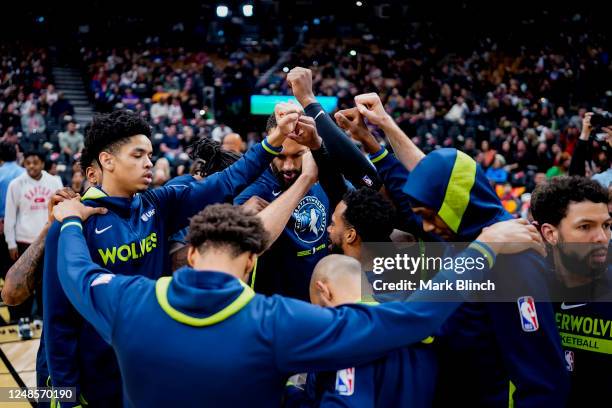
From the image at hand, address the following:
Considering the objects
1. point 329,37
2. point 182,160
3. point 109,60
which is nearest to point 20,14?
point 109,60

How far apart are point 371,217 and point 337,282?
0.47 metres

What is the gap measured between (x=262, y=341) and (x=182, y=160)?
35.0ft

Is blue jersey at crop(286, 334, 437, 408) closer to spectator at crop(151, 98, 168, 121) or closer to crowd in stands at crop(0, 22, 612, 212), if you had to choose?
crowd in stands at crop(0, 22, 612, 212)

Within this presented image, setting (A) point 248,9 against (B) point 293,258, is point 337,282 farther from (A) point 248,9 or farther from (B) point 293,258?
(A) point 248,9

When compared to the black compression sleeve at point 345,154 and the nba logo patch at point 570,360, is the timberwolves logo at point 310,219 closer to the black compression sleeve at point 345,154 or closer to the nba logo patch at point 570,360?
the black compression sleeve at point 345,154

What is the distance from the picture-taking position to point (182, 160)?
12.0 m

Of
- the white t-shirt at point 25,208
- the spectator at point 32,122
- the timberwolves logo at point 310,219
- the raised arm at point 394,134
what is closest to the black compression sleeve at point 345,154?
the raised arm at point 394,134

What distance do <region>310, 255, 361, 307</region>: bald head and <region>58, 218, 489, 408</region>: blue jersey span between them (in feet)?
0.68

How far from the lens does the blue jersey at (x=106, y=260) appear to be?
2.39 metres

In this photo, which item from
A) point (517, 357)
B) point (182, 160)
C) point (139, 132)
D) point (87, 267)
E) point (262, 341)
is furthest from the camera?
point (182, 160)

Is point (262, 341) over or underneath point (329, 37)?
underneath

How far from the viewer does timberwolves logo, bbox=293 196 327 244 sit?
323 centimetres

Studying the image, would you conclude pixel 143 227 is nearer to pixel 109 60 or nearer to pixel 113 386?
pixel 113 386

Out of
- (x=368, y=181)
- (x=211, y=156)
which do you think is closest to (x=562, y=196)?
(x=368, y=181)
